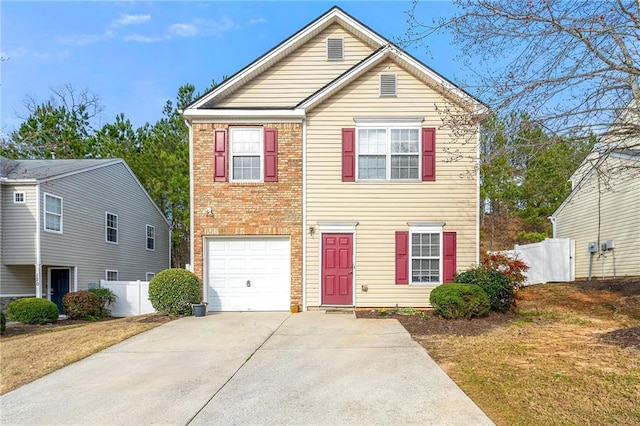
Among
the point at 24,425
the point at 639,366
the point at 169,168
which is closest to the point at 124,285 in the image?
the point at 169,168

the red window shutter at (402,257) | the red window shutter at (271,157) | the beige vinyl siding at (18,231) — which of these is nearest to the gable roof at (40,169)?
the beige vinyl siding at (18,231)

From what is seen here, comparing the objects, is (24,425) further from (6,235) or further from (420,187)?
(6,235)

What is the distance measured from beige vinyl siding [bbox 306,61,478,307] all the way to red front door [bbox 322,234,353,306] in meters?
0.20

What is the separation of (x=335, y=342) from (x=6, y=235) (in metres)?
13.0

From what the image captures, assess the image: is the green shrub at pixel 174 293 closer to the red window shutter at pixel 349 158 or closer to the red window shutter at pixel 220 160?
the red window shutter at pixel 220 160

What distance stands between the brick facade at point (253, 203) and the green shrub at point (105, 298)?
5.73 metres

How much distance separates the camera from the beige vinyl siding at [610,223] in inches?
624

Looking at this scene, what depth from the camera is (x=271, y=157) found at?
1334 centimetres

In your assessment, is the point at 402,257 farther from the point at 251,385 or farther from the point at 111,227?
the point at 111,227

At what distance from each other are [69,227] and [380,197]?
39.6 ft

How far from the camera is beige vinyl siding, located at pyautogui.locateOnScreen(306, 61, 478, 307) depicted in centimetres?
1316

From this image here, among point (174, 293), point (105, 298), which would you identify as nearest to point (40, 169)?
point (105, 298)

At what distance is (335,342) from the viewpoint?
29.8 ft

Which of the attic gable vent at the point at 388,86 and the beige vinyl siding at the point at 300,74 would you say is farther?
the beige vinyl siding at the point at 300,74
